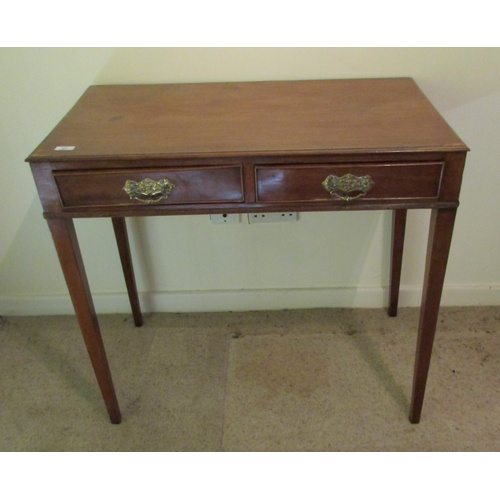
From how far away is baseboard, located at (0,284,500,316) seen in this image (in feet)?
5.24

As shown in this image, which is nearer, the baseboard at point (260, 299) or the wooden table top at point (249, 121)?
the wooden table top at point (249, 121)

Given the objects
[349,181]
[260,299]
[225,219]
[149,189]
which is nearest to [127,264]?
[225,219]

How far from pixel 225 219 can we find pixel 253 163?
0.56 m

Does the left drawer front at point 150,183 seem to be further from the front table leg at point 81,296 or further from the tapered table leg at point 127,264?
the tapered table leg at point 127,264

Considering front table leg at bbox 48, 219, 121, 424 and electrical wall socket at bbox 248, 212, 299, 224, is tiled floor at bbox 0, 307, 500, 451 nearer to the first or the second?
front table leg at bbox 48, 219, 121, 424

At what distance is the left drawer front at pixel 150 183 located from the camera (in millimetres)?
910

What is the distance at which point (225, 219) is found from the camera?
144 cm

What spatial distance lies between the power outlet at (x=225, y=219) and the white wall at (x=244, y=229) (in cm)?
3

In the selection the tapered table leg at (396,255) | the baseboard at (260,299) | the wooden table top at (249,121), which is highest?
the wooden table top at (249,121)

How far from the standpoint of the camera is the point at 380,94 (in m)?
1.11

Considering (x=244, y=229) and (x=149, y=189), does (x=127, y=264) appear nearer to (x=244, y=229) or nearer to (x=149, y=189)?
(x=244, y=229)

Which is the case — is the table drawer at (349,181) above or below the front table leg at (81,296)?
above

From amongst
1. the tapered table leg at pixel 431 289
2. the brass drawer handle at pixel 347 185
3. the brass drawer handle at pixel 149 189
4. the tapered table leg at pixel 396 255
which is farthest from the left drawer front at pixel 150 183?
the tapered table leg at pixel 396 255

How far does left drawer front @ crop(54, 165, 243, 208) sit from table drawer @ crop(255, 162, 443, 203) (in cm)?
6
